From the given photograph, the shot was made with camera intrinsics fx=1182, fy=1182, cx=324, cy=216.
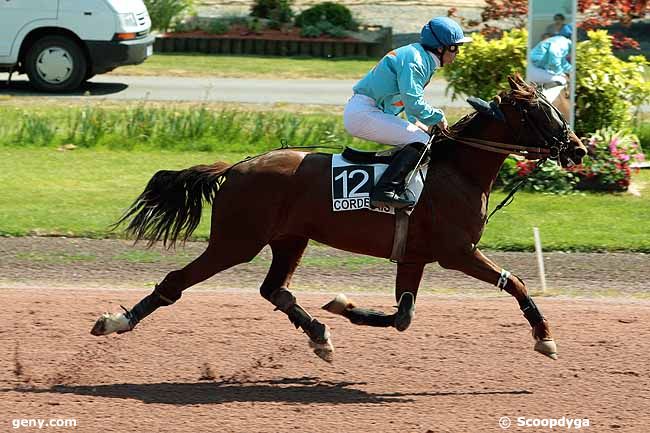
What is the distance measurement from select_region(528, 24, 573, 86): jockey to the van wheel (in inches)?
312

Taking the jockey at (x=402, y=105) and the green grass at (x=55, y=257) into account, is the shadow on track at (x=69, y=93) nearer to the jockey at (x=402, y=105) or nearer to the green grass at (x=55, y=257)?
the green grass at (x=55, y=257)

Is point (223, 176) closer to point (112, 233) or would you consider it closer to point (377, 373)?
point (377, 373)

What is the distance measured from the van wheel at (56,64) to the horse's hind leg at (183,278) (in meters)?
12.0

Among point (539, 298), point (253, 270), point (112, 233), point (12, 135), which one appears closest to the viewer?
point (539, 298)

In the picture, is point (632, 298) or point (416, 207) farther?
point (632, 298)

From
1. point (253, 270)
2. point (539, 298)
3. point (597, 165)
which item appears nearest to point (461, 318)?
point (539, 298)

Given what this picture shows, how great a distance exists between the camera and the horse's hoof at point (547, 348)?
7328 millimetres

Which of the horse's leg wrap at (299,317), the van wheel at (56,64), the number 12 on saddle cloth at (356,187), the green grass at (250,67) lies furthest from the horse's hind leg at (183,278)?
the green grass at (250,67)

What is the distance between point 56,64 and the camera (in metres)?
18.8

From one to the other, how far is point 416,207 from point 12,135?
8936 millimetres

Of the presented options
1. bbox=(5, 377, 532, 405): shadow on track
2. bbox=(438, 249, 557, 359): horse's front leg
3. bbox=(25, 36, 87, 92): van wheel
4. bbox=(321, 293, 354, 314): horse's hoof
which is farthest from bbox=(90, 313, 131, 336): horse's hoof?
bbox=(25, 36, 87, 92): van wheel

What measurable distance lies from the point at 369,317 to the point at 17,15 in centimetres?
1259

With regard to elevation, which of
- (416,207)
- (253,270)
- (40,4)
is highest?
(40,4)

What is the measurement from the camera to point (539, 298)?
941cm
